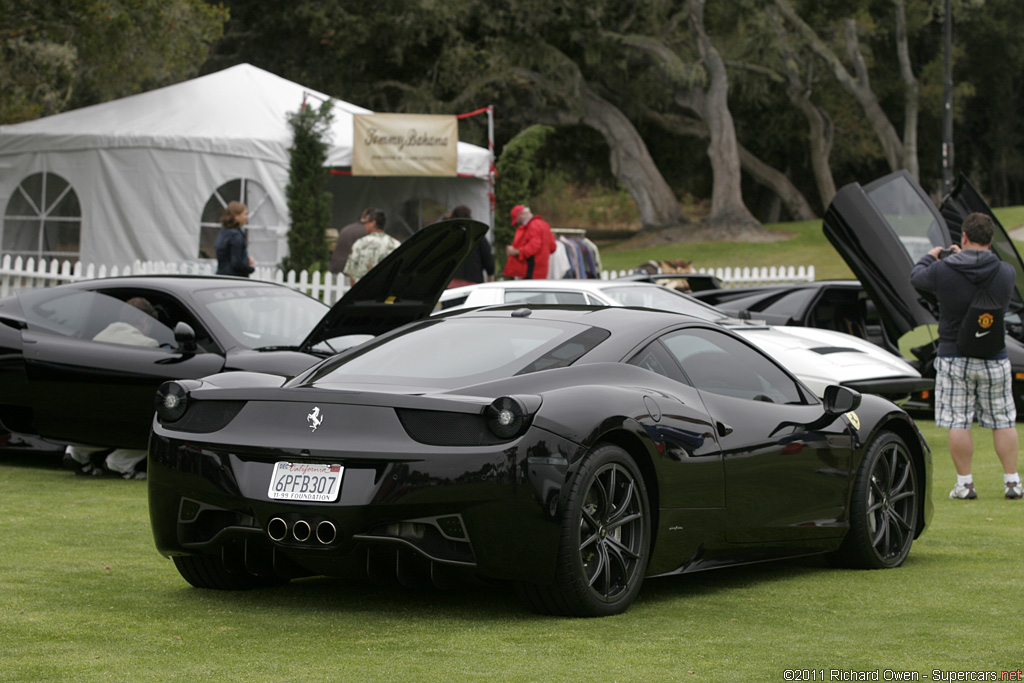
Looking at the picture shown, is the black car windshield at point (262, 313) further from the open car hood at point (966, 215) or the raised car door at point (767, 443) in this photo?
the open car hood at point (966, 215)

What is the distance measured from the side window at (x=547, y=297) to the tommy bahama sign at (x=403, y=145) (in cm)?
1201

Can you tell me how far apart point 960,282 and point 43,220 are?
20626 mm

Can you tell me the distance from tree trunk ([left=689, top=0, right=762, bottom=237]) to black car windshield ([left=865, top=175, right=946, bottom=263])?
2936 centimetres

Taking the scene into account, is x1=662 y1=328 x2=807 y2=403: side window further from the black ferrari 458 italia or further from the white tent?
the white tent

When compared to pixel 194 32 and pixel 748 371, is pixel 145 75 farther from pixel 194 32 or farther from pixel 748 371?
pixel 748 371

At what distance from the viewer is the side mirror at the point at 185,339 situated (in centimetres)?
900

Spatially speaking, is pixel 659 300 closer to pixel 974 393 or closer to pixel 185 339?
pixel 974 393

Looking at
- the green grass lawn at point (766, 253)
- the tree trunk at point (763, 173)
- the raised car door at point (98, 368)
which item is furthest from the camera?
the tree trunk at point (763, 173)

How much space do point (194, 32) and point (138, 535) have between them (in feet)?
75.0

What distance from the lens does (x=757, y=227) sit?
4147 centimetres

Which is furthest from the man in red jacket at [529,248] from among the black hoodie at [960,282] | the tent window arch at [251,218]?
the black hoodie at [960,282]

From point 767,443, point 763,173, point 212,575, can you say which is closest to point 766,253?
point 763,173

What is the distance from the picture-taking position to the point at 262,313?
32.6 feet

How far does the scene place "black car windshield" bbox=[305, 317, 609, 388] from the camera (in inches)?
207
